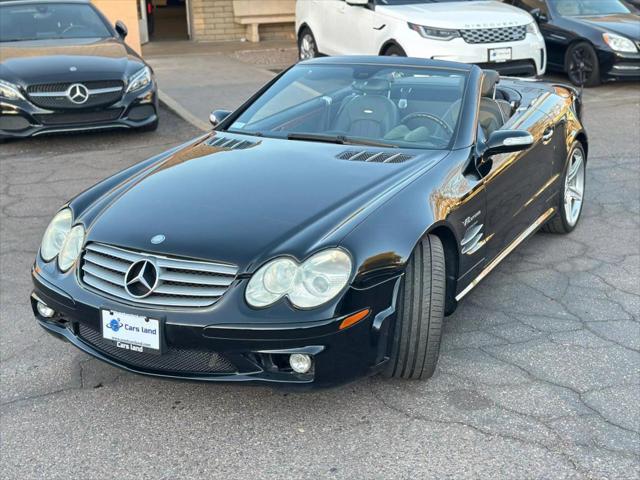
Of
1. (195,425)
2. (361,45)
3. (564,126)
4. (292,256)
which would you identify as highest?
(292,256)

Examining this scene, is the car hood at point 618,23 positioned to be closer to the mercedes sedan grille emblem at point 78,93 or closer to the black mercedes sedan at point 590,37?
the black mercedes sedan at point 590,37

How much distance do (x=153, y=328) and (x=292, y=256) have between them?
0.61m

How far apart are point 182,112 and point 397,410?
689 centimetres

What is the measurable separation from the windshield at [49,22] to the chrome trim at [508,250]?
6136 millimetres

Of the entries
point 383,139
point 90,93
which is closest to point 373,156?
point 383,139

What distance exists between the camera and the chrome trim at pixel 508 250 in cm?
428

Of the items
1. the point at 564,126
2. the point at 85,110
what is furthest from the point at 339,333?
the point at 85,110

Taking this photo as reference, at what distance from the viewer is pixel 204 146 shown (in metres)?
4.68

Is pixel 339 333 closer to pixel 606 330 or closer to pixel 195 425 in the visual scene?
pixel 195 425

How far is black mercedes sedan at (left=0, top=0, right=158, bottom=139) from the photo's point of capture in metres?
8.10

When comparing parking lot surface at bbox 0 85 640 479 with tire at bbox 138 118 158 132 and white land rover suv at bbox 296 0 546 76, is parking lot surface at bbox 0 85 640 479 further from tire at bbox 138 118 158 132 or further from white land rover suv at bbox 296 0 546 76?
white land rover suv at bbox 296 0 546 76

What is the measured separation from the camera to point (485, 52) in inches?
390

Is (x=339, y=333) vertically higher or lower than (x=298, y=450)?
higher

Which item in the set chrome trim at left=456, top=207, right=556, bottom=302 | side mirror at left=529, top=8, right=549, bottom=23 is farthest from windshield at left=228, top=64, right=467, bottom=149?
side mirror at left=529, top=8, right=549, bottom=23
